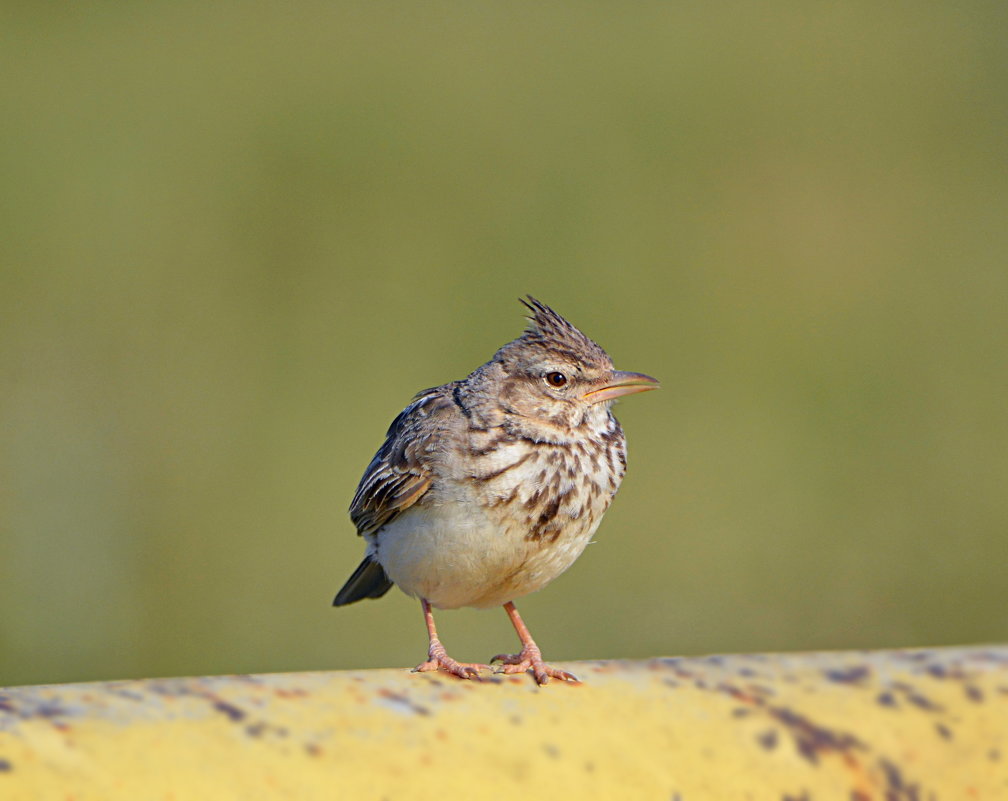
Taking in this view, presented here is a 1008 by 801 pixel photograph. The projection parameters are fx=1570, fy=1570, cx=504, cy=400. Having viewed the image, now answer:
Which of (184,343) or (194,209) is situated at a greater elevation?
(194,209)

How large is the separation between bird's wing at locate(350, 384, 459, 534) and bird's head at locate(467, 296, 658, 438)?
0.20 metres

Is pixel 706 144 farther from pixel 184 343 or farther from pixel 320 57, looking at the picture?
pixel 184 343

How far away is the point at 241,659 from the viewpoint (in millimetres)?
6965

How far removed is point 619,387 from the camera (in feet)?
14.5

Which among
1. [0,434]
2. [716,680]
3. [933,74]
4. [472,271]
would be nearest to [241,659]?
[0,434]

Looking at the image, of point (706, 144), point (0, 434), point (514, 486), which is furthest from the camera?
point (706, 144)

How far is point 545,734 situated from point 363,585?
2484 mm

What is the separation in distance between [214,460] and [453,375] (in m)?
1.24

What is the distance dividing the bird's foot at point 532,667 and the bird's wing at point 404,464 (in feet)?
1.73

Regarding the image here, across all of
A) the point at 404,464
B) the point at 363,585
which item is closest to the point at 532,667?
the point at 404,464

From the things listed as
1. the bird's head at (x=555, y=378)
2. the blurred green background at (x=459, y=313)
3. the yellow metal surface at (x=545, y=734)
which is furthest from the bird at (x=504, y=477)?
the blurred green background at (x=459, y=313)

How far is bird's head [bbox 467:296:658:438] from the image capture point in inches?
175

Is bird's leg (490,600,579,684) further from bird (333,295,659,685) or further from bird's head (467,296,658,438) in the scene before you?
bird's head (467,296,658,438)

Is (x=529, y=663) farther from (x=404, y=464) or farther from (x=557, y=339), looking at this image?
(x=557, y=339)
